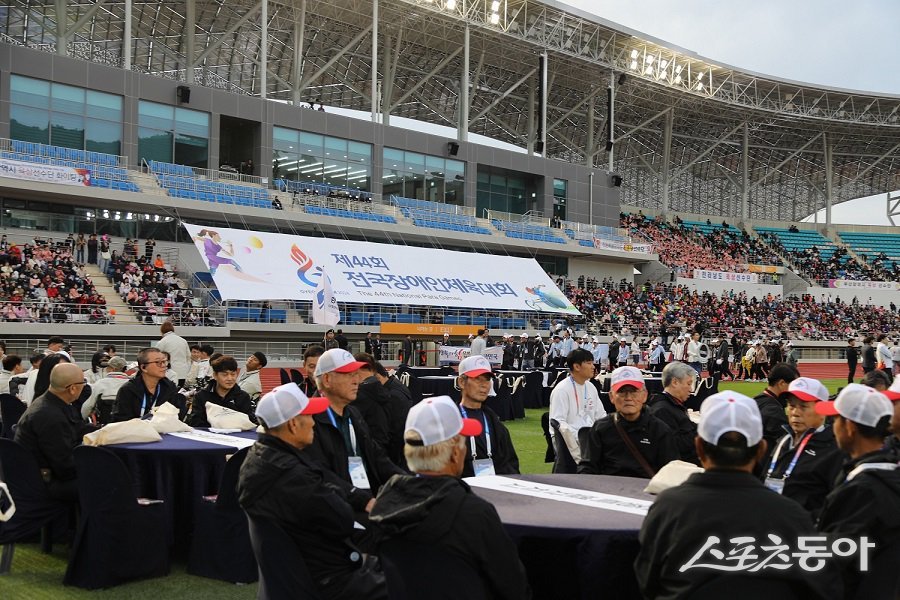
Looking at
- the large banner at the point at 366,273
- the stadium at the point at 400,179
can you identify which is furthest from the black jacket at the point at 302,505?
the large banner at the point at 366,273

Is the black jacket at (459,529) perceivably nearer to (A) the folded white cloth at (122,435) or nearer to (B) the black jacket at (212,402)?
(A) the folded white cloth at (122,435)

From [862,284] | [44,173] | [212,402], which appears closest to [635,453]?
[212,402]

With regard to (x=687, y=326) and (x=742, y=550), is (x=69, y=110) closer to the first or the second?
(x=687, y=326)

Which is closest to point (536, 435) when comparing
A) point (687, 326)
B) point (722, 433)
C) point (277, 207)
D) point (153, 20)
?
point (722, 433)

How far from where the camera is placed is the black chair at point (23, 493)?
625cm

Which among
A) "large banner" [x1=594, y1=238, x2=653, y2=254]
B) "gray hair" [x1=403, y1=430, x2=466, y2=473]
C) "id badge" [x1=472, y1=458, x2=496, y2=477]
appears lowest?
"id badge" [x1=472, y1=458, x2=496, y2=477]

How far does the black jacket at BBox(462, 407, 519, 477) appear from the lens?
6359mm

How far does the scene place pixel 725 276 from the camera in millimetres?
52188

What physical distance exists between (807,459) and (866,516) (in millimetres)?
1290

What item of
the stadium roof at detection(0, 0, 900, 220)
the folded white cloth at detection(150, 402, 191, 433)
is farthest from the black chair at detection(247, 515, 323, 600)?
the stadium roof at detection(0, 0, 900, 220)

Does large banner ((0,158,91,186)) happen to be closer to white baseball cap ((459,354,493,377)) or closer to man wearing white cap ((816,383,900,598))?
white baseball cap ((459,354,493,377))

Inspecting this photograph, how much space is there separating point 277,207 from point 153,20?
20.1 m

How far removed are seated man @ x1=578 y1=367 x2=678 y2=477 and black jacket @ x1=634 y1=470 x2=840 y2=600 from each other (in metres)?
3.12

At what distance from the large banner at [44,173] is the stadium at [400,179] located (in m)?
0.06
